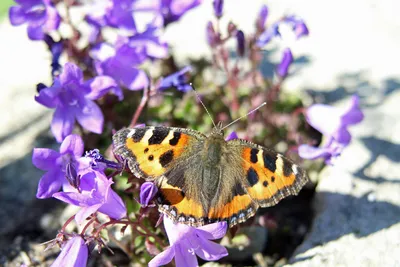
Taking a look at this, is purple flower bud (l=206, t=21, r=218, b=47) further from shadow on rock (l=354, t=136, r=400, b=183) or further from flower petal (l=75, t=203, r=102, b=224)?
flower petal (l=75, t=203, r=102, b=224)

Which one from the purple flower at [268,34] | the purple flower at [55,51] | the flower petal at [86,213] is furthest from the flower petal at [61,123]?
the purple flower at [268,34]

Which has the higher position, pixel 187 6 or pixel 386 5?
pixel 187 6

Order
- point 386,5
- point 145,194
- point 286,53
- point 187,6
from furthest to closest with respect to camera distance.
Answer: point 386,5, point 187,6, point 286,53, point 145,194

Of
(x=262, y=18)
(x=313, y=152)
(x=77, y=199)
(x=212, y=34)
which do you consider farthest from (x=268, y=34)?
(x=77, y=199)

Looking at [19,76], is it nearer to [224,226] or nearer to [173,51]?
[173,51]

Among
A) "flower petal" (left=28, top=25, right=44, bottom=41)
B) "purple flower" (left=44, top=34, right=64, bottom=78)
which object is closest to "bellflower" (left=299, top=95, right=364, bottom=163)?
"purple flower" (left=44, top=34, right=64, bottom=78)

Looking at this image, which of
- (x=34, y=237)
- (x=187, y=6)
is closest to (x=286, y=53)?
(x=187, y=6)

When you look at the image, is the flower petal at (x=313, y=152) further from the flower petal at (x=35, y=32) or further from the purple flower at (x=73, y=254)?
the flower petal at (x=35, y=32)
